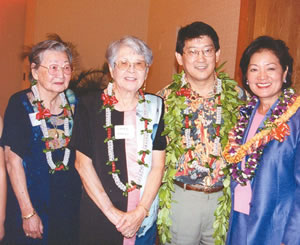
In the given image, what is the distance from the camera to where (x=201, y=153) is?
2236 mm

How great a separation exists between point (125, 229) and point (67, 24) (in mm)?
5438

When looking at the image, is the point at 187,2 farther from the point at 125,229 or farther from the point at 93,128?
the point at 125,229

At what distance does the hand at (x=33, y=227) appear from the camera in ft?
6.85

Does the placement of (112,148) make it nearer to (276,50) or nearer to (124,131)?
(124,131)

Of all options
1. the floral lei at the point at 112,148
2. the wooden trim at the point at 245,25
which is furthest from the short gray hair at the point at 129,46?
the wooden trim at the point at 245,25

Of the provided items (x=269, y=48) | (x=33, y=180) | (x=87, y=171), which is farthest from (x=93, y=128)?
(x=269, y=48)

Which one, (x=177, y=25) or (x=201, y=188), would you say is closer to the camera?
(x=201, y=188)

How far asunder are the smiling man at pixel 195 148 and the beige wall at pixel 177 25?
155 centimetres

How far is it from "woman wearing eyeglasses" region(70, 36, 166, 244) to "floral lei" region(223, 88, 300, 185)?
0.52 meters

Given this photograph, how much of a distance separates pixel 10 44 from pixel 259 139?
6.24m

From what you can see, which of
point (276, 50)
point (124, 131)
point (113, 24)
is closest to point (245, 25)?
point (276, 50)

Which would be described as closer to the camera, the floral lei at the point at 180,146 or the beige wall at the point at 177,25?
the floral lei at the point at 180,146

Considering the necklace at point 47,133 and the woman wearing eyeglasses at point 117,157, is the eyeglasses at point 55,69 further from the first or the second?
the woman wearing eyeglasses at point 117,157

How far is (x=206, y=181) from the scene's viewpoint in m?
2.22
